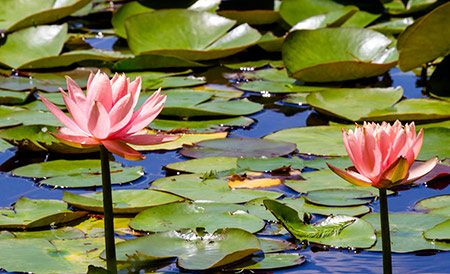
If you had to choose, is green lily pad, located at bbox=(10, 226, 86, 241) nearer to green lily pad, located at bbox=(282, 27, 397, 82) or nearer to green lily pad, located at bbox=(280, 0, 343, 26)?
green lily pad, located at bbox=(282, 27, 397, 82)

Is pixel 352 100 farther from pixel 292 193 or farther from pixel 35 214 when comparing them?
pixel 35 214

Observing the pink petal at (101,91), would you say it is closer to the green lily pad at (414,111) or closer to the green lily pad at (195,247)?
the green lily pad at (195,247)

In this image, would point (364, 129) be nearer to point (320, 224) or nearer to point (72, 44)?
point (320, 224)

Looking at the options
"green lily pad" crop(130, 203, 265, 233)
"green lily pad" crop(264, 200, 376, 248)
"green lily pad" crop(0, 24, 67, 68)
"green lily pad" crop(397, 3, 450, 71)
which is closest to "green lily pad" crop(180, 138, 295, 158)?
"green lily pad" crop(130, 203, 265, 233)

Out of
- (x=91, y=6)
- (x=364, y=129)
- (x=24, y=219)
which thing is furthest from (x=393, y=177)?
(x=91, y=6)

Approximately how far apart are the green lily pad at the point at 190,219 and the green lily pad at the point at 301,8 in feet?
7.84

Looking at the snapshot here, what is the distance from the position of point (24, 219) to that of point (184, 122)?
0.96 meters

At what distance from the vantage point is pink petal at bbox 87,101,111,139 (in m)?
1.16

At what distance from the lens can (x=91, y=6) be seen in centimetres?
471

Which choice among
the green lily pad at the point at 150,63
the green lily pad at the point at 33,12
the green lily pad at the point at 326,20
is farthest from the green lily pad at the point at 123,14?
the green lily pad at the point at 326,20

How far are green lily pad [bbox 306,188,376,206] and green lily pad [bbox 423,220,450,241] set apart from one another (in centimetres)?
24

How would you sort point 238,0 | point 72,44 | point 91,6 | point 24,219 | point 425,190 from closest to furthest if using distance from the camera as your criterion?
point 24,219 < point 425,190 < point 72,44 < point 238,0 < point 91,6

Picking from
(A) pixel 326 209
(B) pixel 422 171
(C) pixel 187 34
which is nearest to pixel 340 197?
(A) pixel 326 209

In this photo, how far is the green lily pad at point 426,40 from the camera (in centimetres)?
267
